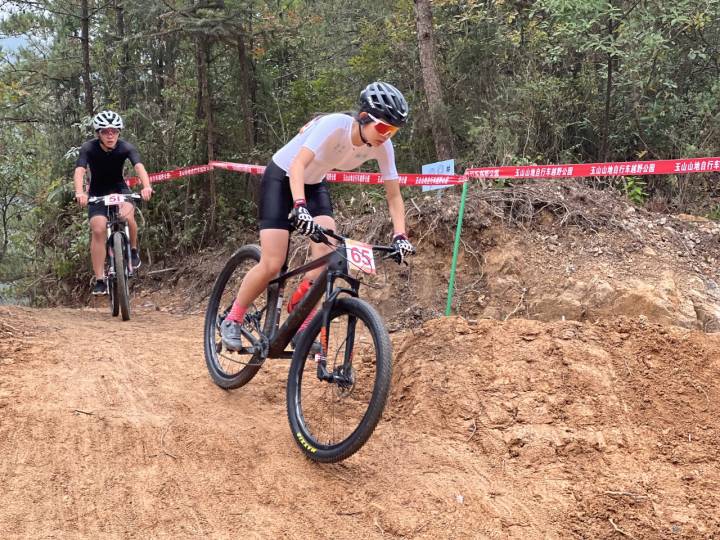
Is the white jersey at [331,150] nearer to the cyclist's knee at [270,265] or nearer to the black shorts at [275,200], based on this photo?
the black shorts at [275,200]

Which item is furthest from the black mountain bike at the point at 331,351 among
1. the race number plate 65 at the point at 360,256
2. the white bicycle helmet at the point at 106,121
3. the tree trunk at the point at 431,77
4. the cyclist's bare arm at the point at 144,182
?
the tree trunk at the point at 431,77

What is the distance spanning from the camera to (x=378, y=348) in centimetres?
344

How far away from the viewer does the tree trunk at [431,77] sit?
373 inches

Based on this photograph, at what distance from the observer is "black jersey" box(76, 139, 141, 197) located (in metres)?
7.37

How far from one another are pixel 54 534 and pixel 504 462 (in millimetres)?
2460

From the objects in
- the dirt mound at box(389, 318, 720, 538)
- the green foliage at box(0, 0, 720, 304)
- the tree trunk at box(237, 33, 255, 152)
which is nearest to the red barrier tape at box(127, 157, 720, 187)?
the dirt mound at box(389, 318, 720, 538)

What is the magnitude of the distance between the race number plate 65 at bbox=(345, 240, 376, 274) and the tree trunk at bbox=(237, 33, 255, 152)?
7.36 metres

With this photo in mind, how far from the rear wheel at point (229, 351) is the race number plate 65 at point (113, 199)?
249 cm

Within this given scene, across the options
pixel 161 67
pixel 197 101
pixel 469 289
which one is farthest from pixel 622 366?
Result: pixel 161 67

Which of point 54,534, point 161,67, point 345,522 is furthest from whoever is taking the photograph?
point 161,67

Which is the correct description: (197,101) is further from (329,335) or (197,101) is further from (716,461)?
(716,461)

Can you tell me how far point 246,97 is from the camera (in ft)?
34.9

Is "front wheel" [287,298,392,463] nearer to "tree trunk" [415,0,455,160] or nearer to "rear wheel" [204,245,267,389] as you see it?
"rear wheel" [204,245,267,389]

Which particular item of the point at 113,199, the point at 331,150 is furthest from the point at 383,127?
the point at 113,199
